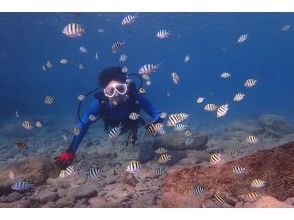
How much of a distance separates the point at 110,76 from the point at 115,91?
927 millimetres

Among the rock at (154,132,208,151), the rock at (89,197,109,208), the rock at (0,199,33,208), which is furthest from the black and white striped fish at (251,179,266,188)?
the rock at (154,132,208,151)

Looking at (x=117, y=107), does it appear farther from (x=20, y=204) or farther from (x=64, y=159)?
(x=20, y=204)

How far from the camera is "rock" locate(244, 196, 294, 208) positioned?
210 inches

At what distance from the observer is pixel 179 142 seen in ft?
36.6

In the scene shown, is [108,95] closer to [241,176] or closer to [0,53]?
[241,176]

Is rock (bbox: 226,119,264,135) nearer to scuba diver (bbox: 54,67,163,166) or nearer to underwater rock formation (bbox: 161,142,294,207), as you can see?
scuba diver (bbox: 54,67,163,166)

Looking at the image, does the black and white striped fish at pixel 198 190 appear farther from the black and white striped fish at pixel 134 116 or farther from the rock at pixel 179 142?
the rock at pixel 179 142

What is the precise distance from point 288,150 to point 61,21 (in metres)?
35.2

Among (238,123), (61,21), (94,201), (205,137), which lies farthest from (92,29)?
(94,201)

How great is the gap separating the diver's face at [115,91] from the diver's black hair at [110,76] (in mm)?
601

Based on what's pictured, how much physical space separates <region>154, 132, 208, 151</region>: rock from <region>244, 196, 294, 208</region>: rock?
5.48 meters

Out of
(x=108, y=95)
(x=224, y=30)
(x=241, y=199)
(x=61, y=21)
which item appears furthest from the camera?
(x=224, y=30)

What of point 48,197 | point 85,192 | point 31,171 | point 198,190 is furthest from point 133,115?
point 198,190
